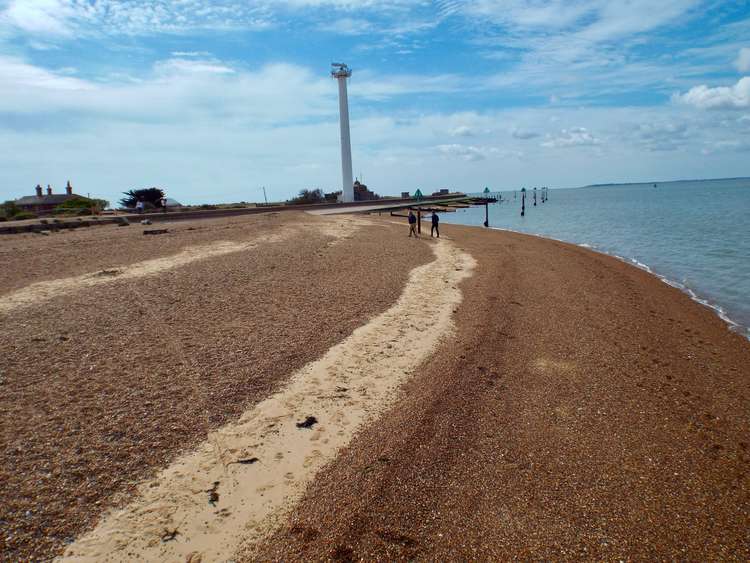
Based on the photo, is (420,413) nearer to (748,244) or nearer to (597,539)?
(597,539)

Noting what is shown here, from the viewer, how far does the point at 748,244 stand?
80.9 feet

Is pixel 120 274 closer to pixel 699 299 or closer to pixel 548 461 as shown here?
pixel 548 461

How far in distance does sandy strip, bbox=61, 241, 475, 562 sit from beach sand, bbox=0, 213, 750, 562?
0.03 m

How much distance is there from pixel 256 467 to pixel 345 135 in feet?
212

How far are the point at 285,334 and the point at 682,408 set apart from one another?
22.4 ft

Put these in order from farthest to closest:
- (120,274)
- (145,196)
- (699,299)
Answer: (145,196) < (699,299) < (120,274)

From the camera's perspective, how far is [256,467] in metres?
5.07

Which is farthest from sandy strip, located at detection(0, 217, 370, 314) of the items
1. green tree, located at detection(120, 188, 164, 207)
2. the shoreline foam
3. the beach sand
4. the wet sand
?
green tree, located at detection(120, 188, 164, 207)

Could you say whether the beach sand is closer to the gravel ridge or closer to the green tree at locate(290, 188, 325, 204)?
the gravel ridge

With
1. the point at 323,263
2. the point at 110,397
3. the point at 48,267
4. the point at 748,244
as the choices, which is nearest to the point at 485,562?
the point at 110,397

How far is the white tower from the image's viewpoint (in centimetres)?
6519

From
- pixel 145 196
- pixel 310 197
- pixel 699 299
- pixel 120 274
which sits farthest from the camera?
pixel 310 197

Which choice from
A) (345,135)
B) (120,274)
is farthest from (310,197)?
(120,274)

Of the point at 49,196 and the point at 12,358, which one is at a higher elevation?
the point at 49,196
